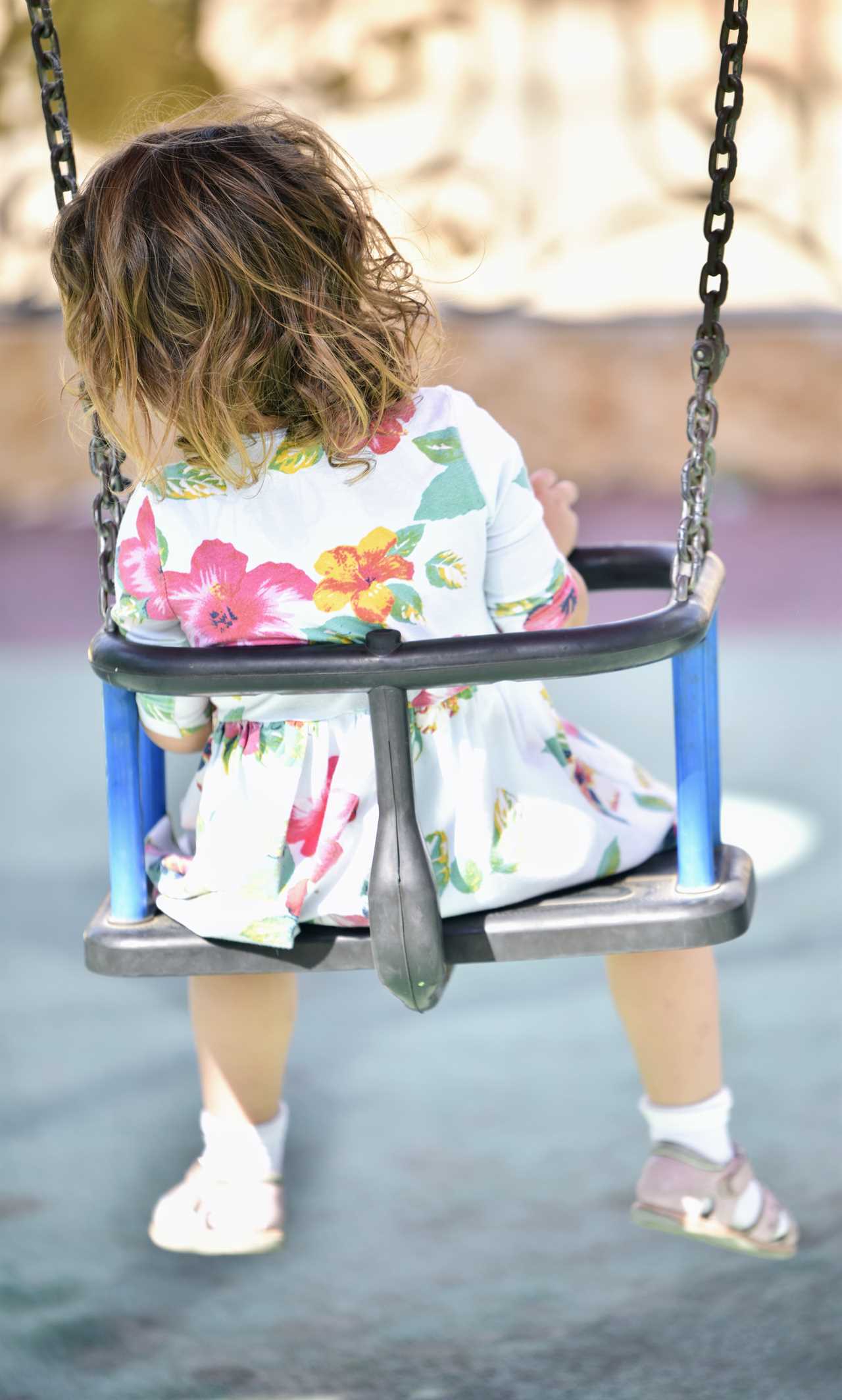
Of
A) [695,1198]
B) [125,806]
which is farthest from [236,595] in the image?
[695,1198]

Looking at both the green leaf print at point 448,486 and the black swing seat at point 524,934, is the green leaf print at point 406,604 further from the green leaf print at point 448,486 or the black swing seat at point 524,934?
the black swing seat at point 524,934

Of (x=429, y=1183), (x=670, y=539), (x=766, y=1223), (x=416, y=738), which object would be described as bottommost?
(x=670, y=539)

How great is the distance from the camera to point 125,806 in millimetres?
1190

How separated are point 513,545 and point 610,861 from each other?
236 millimetres

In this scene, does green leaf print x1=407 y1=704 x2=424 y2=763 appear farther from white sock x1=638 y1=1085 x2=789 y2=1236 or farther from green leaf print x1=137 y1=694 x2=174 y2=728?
white sock x1=638 y1=1085 x2=789 y2=1236

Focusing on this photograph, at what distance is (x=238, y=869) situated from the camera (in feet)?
3.89

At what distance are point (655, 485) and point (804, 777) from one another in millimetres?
2589

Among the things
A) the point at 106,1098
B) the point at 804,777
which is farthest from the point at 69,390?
the point at 804,777

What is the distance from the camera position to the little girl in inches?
42.8

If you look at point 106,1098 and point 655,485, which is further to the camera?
point 655,485

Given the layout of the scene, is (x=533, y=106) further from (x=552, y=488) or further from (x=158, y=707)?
(x=158, y=707)

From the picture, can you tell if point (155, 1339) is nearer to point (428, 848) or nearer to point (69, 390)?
point (428, 848)

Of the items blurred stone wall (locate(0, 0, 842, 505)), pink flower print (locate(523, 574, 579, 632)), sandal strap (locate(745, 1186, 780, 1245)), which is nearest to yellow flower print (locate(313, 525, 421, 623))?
pink flower print (locate(523, 574, 579, 632))

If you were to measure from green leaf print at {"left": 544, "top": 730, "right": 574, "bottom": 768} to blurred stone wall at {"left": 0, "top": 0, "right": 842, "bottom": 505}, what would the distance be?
12.8 ft
